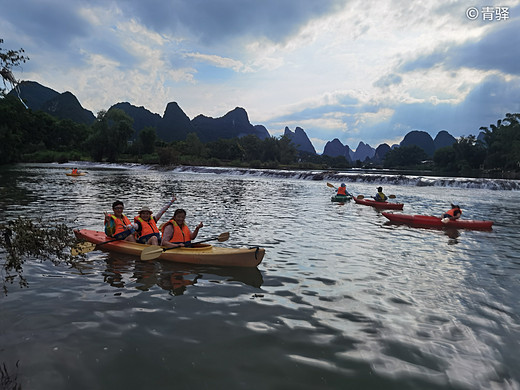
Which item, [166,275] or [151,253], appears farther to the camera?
[151,253]

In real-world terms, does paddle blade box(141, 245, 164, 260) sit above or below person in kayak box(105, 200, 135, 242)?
below

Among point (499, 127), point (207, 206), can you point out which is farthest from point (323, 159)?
point (207, 206)

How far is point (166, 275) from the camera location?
6.48 metres

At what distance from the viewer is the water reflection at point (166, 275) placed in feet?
19.6

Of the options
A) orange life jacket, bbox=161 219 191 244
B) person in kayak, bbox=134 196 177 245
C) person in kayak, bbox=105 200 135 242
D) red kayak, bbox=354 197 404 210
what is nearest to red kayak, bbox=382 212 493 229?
red kayak, bbox=354 197 404 210

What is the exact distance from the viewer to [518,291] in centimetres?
602

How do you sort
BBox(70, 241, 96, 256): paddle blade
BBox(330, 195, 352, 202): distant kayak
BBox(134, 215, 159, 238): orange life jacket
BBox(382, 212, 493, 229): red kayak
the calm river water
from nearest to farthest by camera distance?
the calm river water, BBox(70, 241, 96, 256): paddle blade, BBox(134, 215, 159, 238): orange life jacket, BBox(382, 212, 493, 229): red kayak, BBox(330, 195, 352, 202): distant kayak

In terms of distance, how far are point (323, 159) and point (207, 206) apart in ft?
334

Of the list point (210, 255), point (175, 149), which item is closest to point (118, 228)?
point (210, 255)

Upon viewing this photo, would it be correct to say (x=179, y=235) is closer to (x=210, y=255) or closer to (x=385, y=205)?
(x=210, y=255)

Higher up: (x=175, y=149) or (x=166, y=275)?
(x=175, y=149)

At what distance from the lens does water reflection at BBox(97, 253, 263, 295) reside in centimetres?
597

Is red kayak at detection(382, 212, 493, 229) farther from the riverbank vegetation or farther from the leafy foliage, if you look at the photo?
the riverbank vegetation

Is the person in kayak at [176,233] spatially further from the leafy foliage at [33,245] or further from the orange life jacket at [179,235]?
the leafy foliage at [33,245]
